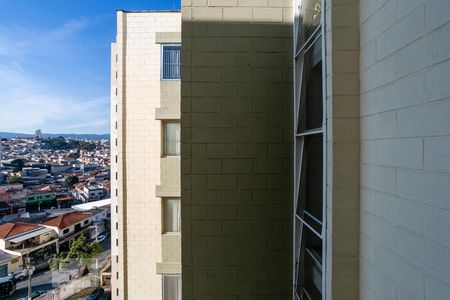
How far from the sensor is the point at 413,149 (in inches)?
44.8

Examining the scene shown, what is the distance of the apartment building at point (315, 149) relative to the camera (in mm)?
1088

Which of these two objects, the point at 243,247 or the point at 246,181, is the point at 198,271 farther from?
the point at 246,181

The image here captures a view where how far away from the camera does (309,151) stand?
2.34 metres

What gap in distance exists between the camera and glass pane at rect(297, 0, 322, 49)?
6.87ft

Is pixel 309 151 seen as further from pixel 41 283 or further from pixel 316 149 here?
pixel 41 283

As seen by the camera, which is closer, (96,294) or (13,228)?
(96,294)

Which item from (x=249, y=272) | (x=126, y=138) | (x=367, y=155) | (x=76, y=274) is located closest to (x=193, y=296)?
(x=249, y=272)

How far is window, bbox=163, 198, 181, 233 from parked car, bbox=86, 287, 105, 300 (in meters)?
13.5

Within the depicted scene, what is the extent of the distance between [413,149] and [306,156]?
131 centimetres

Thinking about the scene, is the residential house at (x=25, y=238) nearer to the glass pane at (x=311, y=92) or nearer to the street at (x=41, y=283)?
the street at (x=41, y=283)

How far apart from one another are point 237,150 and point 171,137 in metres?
3.28

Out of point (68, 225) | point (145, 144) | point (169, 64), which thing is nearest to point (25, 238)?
point (68, 225)

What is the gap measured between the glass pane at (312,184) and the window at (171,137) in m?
3.90

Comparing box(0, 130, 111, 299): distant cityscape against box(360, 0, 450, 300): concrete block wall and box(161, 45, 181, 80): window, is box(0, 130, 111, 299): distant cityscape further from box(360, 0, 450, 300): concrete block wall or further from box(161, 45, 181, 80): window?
box(360, 0, 450, 300): concrete block wall
